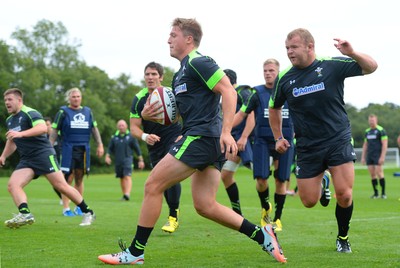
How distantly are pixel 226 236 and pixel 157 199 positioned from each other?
2.85 m

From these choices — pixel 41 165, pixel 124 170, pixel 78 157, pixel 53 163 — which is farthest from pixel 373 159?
pixel 41 165

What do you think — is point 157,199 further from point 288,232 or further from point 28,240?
point 288,232

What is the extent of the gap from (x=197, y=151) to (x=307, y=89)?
5.17 ft

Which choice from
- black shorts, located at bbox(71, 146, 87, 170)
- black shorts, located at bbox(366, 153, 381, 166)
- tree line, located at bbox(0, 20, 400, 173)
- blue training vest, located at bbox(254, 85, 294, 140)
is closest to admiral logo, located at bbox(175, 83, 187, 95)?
blue training vest, located at bbox(254, 85, 294, 140)

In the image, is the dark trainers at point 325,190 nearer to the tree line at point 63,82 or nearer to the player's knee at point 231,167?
the player's knee at point 231,167

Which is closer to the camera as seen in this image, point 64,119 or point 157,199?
point 157,199

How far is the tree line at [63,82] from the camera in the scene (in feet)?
230

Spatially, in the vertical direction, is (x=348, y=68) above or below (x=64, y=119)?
above

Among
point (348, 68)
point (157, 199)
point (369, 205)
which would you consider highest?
point (348, 68)

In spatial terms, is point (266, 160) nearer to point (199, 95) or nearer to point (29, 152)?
point (29, 152)

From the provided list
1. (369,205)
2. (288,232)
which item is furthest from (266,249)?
(369,205)

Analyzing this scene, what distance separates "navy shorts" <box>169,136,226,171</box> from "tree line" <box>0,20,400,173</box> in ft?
204

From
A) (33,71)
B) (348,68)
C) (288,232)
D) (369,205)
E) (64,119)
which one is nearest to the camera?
(348,68)

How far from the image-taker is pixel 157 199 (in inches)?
280
